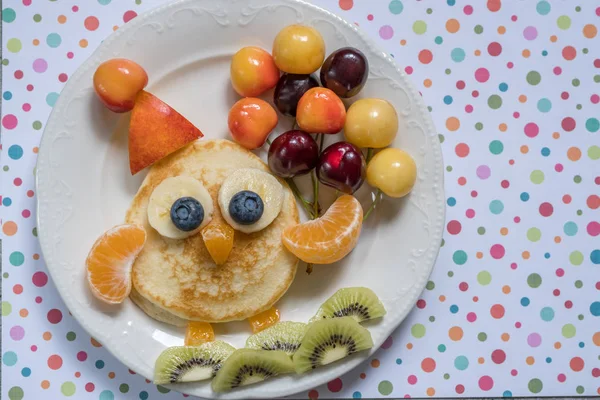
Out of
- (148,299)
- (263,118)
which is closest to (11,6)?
(263,118)

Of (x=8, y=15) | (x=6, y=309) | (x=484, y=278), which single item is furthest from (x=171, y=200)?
(x=484, y=278)

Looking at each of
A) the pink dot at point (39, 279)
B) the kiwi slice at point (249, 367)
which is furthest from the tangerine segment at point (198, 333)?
the pink dot at point (39, 279)

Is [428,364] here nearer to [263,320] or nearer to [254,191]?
[263,320]

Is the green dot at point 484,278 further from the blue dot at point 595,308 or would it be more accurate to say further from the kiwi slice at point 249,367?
the kiwi slice at point 249,367

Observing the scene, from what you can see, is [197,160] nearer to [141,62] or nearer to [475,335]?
[141,62]

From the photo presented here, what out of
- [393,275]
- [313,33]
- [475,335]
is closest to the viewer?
[313,33]

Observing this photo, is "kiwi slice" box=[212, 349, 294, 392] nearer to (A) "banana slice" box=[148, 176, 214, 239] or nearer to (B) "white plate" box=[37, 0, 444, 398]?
(B) "white plate" box=[37, 0, 444, 398]
